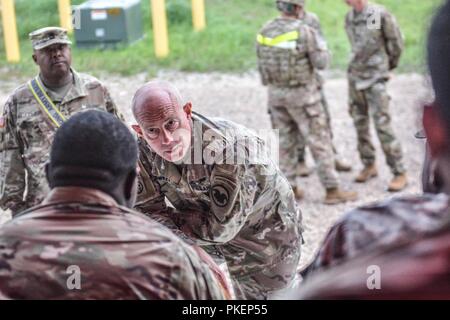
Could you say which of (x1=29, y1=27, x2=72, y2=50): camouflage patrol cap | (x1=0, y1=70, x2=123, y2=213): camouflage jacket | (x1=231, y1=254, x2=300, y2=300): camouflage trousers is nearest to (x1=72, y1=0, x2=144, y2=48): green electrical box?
(x1=29, y1=27, x2=72, y2=50): camouflage patrol cap

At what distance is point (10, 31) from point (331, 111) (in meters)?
4.62

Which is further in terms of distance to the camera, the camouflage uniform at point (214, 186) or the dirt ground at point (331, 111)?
the dirt ground at point (331, 111)

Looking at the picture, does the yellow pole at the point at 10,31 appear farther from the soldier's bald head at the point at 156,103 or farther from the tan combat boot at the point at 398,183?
the soldier's bald head at the point at 156,103

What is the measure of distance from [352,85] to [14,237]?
20.0 feet

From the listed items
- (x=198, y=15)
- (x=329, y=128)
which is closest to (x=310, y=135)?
(x=329, y=128)

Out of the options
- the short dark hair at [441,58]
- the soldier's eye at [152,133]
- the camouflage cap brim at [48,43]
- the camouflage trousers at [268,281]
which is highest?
the short dark hair at [441,58]

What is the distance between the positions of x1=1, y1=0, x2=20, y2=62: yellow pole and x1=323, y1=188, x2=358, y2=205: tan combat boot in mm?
6003

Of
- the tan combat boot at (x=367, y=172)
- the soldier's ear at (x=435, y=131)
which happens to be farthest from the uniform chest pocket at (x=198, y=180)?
the tan combat boot at (x=367, y=172)

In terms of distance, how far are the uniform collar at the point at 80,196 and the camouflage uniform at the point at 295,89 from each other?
519cm

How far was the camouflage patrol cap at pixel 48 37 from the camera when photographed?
563 cm

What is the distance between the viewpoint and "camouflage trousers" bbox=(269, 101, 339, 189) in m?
7.89
